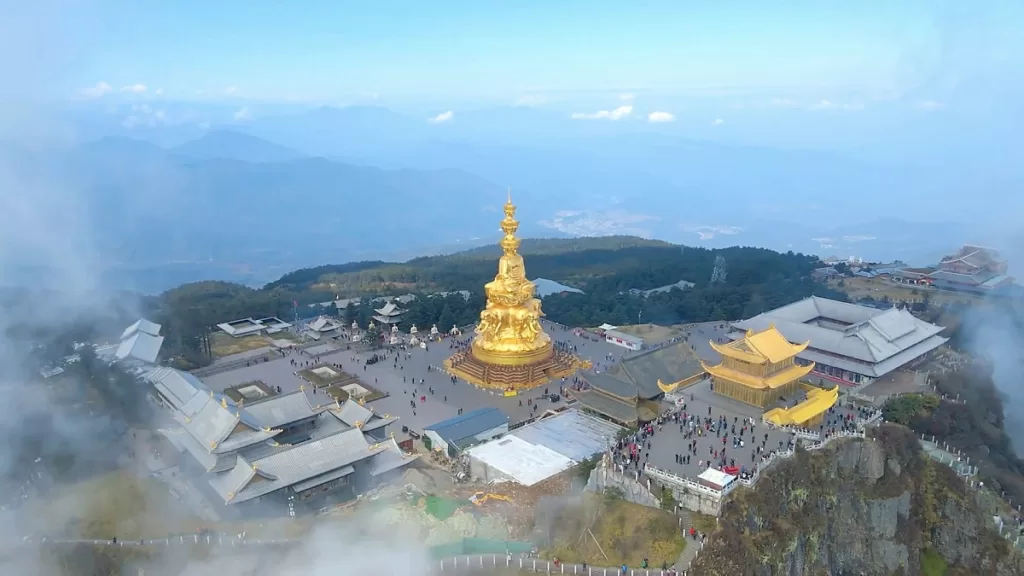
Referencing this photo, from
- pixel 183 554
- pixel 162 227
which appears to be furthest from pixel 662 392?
pixel 162 227

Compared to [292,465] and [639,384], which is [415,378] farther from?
[292,465]

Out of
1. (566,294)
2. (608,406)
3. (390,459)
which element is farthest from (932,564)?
(566,294)

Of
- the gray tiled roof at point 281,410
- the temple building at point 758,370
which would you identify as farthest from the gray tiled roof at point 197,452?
the temple building at point 758,370

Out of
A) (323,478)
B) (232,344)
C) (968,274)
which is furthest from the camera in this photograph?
(968,274)

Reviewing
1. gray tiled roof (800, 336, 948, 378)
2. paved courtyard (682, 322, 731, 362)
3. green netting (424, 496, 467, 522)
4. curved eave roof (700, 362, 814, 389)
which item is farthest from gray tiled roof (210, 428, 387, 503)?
gray tiled roof (800, 336, 948, 378)

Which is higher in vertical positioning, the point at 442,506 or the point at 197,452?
the point at 197,452

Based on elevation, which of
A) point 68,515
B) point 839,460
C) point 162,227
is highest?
point 839,460

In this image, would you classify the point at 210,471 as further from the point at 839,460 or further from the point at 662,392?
the point at 839,460
